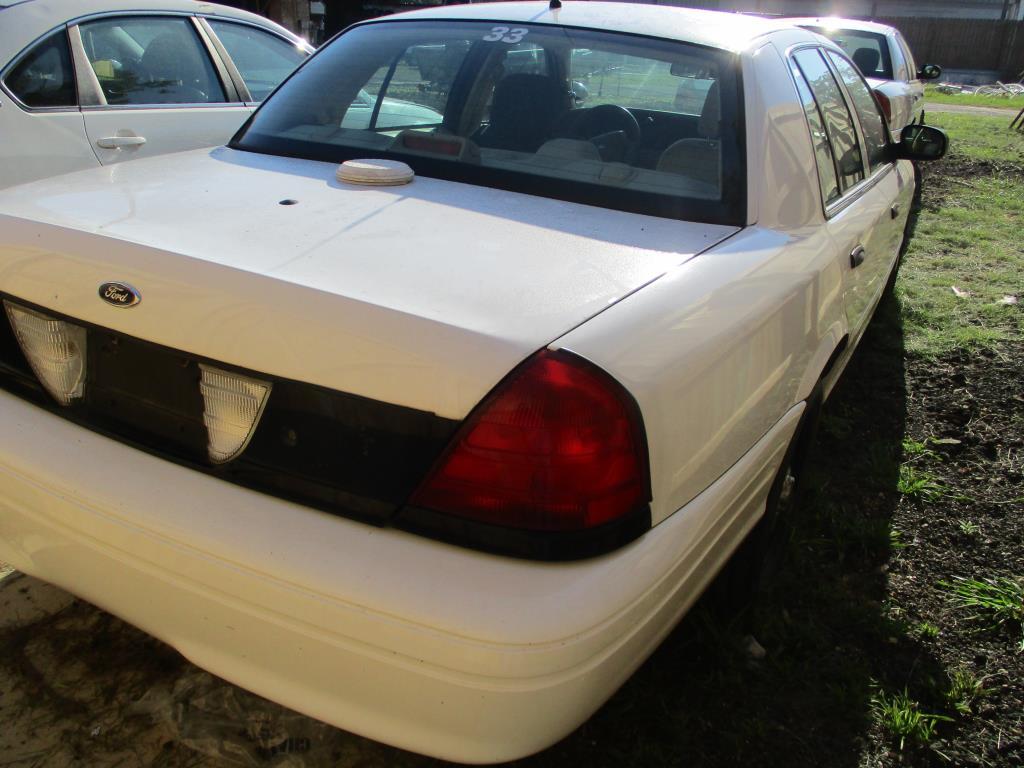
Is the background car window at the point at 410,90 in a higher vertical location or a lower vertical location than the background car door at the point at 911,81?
higher

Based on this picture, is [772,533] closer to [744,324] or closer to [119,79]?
[744,324]

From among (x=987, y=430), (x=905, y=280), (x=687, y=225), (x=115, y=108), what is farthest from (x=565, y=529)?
(x=905, y=280)

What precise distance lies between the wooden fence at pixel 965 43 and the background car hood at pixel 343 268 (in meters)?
33.6

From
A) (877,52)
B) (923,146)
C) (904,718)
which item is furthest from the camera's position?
(877,52)

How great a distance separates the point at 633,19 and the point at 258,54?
3.16 meters

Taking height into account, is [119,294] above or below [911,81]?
above

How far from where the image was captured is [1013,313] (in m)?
5.23

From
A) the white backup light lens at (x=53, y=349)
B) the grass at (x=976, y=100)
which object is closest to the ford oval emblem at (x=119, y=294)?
the white backup light lens at (x=53, y=349)

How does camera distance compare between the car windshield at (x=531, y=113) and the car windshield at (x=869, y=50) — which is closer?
the car windshield at (x=531, y=113)

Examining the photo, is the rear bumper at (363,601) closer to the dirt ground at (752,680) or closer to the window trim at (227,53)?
the dirt ground at (752,680)

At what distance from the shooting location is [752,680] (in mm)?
2344

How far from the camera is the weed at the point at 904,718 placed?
220 cm

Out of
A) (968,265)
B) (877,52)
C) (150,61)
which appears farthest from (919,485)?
(877,52)

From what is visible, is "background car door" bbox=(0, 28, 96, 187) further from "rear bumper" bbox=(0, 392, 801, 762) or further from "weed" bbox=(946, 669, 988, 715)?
"weed" bbox=(946, 669, 988, 715)
